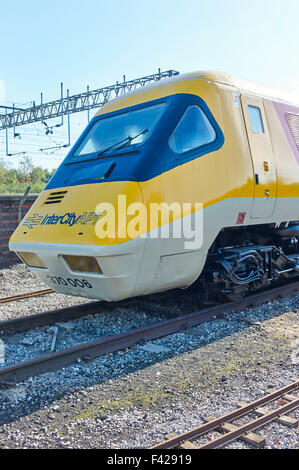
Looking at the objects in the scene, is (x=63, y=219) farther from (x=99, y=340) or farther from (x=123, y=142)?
(x=99, y=340)

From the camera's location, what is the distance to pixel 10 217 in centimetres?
1102

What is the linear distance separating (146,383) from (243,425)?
3.83 feet

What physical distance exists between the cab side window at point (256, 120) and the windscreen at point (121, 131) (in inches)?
55.5

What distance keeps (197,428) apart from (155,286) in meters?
2.18

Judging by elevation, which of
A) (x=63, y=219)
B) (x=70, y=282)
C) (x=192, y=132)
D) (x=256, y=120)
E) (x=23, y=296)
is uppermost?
(x=256, y=120)

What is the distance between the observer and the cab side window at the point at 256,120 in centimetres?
616

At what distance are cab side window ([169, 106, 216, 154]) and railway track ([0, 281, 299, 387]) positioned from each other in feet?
7.20

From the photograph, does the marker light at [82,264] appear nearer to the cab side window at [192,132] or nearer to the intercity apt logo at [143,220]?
the intercity apt logo at [143,220]

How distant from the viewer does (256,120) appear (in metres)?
6.26

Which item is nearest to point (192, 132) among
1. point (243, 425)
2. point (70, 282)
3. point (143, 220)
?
point (143, 220)

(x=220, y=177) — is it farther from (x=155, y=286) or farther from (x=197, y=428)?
(x=197, y=428)

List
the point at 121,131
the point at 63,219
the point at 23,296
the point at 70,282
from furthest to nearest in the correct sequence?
the point at 23,296, the point at 121,131, the point at 70,282, the point at 63,219

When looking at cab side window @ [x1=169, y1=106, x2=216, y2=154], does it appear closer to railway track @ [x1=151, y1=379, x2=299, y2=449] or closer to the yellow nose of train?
the yellow nose of train
